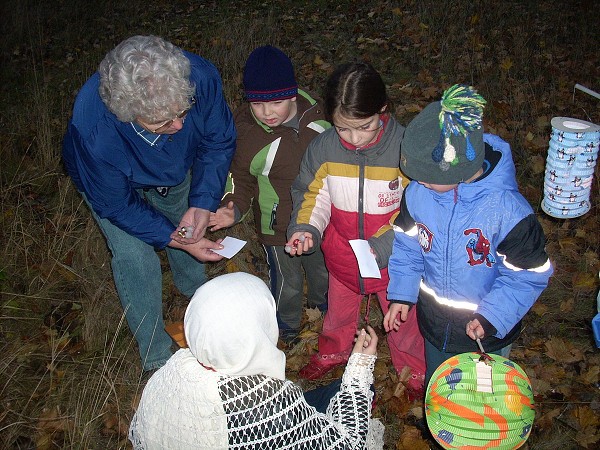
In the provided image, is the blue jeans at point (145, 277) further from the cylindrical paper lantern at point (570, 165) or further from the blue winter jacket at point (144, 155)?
the cylindrical paper lantern at point (570, 165)

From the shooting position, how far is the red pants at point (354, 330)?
332cm

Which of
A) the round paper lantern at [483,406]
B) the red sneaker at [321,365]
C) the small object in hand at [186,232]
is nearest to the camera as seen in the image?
the round paper lantern at [483,406]

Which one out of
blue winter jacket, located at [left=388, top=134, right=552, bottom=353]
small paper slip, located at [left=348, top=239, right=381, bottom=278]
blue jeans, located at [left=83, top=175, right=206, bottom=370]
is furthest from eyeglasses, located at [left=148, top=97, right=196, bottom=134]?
blue winter jacket, located at [left=388, top=134, right=552, bottom=353]

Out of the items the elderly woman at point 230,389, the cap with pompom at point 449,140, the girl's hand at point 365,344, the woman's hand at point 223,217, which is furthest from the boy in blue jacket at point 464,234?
the woman's hand at point 223,217

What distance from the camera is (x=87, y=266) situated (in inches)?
179

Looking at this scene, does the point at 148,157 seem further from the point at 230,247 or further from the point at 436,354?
the point at 436,354

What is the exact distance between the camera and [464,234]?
7.87ft

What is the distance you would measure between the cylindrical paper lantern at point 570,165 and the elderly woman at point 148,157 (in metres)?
1.87

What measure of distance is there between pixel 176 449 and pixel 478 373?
3.91ft

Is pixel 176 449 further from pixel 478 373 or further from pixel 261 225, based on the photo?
pixel 261 225

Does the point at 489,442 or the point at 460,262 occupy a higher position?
the point at 460,262

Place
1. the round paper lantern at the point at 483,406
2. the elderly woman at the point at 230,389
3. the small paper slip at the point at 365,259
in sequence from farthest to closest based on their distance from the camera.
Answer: the small paper slip at the point at 365,259, the round paper lantern at the point at 483,406, the elderly woman at the point at 230,389

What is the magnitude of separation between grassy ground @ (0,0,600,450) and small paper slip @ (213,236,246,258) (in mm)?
824

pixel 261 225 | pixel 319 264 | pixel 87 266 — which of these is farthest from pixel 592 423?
pixel 87 266
